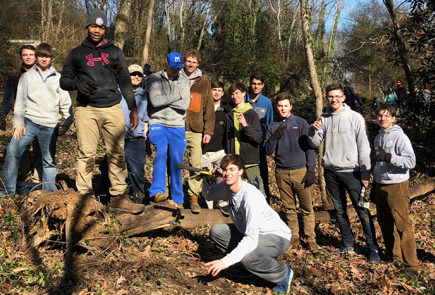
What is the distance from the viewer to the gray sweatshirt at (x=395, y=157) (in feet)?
15.5

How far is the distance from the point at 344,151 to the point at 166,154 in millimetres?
2424

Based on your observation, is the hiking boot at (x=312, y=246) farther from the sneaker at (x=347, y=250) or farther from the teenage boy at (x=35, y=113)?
the teenage boy at (x=35, y=113)

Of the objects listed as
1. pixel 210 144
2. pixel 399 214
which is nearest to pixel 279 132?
pixel 210 144

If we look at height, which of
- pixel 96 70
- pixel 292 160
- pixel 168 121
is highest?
pixel 96 70

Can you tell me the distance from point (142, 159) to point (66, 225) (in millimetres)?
1571

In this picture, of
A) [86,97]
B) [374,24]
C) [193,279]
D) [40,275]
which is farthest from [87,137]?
[374,24]

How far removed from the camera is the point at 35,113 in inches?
195

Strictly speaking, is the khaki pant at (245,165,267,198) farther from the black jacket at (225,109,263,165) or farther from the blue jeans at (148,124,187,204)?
the blue jeans at (148,124,187,204)

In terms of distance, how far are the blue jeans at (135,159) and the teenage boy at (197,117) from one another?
696 mm

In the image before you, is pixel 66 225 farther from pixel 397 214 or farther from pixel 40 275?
pixel 397 214

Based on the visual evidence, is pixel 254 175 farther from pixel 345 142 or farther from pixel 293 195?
pixel 345 142

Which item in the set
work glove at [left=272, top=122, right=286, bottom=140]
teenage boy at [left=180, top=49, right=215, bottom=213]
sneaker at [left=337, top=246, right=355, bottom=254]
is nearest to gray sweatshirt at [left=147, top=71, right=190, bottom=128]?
teenage boy at [left=180, top=49, right=215, bottom=213]

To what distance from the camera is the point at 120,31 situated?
8320mm

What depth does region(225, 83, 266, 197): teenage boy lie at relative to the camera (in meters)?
5.75
